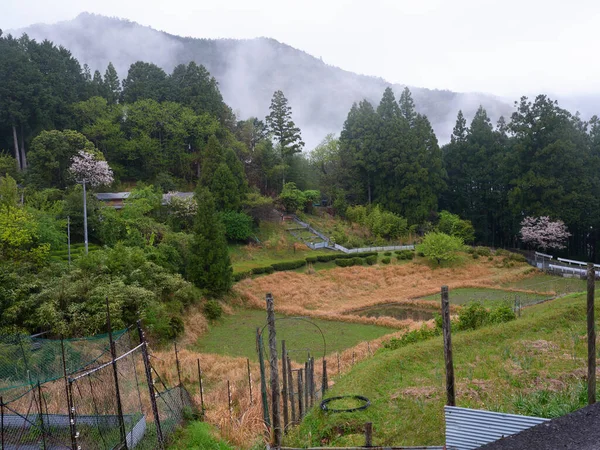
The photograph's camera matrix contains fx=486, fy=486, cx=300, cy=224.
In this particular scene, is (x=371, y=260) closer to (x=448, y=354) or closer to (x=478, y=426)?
(x=448, y=354)

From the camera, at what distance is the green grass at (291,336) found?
18270 mm

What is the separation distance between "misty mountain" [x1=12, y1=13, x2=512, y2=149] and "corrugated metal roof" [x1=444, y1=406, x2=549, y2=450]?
110946 mm

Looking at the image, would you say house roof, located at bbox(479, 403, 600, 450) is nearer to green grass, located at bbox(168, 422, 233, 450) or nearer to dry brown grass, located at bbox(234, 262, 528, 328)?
green grass, located at bbox(168, 422, 233, 450)

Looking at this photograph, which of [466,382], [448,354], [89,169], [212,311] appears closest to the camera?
[448,354]

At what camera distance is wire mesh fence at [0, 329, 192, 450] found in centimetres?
766

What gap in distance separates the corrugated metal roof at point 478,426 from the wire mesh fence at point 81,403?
4726mm

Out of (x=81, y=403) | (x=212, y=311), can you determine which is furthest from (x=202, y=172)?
(x=81, y=403)

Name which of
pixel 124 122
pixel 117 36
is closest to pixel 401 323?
pixel 124 122

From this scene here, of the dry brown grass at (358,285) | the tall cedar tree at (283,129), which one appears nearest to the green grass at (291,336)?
the dry brown grass at (358,285)

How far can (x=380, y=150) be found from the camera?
147ft

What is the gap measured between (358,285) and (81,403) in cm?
2225

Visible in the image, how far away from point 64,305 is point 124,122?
102 feet

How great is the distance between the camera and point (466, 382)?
9078 millimetres

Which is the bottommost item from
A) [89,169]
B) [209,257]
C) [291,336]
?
[291,336]
